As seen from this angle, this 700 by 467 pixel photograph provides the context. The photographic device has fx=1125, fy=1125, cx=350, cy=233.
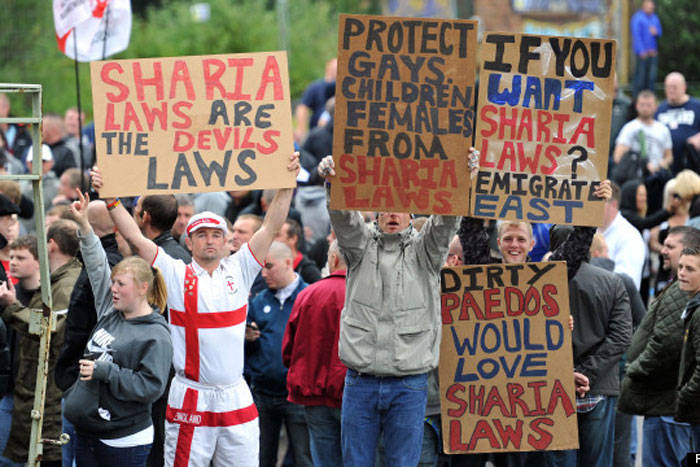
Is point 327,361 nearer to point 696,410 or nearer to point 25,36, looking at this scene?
point 696,410

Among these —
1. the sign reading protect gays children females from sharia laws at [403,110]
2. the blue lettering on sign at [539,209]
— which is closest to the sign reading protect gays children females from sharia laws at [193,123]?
the sign reading protect gays children females from sharia laws at [403,110]

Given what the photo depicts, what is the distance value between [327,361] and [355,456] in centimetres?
92

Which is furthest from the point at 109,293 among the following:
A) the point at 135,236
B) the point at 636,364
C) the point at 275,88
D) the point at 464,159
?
the point at 636,364

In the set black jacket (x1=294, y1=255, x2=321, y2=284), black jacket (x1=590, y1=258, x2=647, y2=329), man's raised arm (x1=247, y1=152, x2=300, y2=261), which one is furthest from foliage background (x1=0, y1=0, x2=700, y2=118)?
man's raised arm (x1=247, y1=152, x2=300, y2=261)

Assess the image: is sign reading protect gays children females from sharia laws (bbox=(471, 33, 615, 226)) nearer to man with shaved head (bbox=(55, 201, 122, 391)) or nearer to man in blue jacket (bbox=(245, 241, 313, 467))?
man in blue jacket (bbox=(245, 241, 313, 467))

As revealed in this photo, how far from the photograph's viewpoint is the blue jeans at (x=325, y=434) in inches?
284

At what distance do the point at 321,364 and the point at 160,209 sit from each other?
147 cm

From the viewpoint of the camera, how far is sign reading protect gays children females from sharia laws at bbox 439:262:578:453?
696cm

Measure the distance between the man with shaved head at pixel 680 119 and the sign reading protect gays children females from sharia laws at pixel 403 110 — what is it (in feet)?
29.5

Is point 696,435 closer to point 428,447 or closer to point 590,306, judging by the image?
point 590,306

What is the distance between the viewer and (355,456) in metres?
6.38

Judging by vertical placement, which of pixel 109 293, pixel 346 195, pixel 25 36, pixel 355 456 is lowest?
pixel 355 456

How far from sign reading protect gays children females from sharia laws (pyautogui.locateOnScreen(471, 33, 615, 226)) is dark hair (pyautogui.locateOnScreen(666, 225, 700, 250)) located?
0.76 metres

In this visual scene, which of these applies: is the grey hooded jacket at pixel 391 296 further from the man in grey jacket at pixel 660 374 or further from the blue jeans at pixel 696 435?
the blue jeans at pixel 696 435
